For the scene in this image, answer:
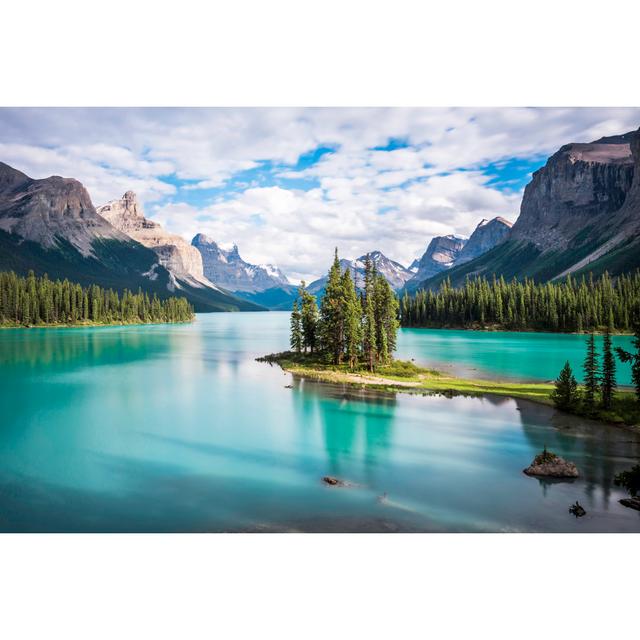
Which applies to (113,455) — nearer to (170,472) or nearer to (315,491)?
(170,472)

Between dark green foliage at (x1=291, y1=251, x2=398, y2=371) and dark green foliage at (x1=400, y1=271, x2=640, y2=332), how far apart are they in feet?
232

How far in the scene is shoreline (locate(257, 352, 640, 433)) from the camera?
135ft

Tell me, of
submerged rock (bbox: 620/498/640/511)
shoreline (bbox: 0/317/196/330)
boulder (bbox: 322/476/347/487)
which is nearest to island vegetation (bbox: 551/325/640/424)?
submerged rock (bbox: 620/498/640/511)

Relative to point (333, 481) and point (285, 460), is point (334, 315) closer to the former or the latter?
point (285, 460)

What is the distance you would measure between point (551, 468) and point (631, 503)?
3.93 m

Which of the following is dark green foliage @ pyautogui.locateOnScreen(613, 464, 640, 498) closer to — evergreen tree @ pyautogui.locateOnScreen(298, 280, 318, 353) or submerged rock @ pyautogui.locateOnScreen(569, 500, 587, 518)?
submerged rock @ pyautogui.locateOnScreen(569, 500, 587, 518)

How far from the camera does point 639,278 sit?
444ft

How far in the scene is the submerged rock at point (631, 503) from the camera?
57.5 feet

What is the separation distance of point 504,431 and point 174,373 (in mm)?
38943

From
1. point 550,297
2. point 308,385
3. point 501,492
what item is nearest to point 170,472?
point 501,492

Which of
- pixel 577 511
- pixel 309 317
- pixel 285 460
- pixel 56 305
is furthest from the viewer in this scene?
pixel 56 305

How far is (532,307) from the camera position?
443 ft

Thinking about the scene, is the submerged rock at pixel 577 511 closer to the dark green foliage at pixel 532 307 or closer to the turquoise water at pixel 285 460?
the turquoise water at pixel 285 460

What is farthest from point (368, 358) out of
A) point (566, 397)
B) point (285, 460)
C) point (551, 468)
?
point (551, 468)
